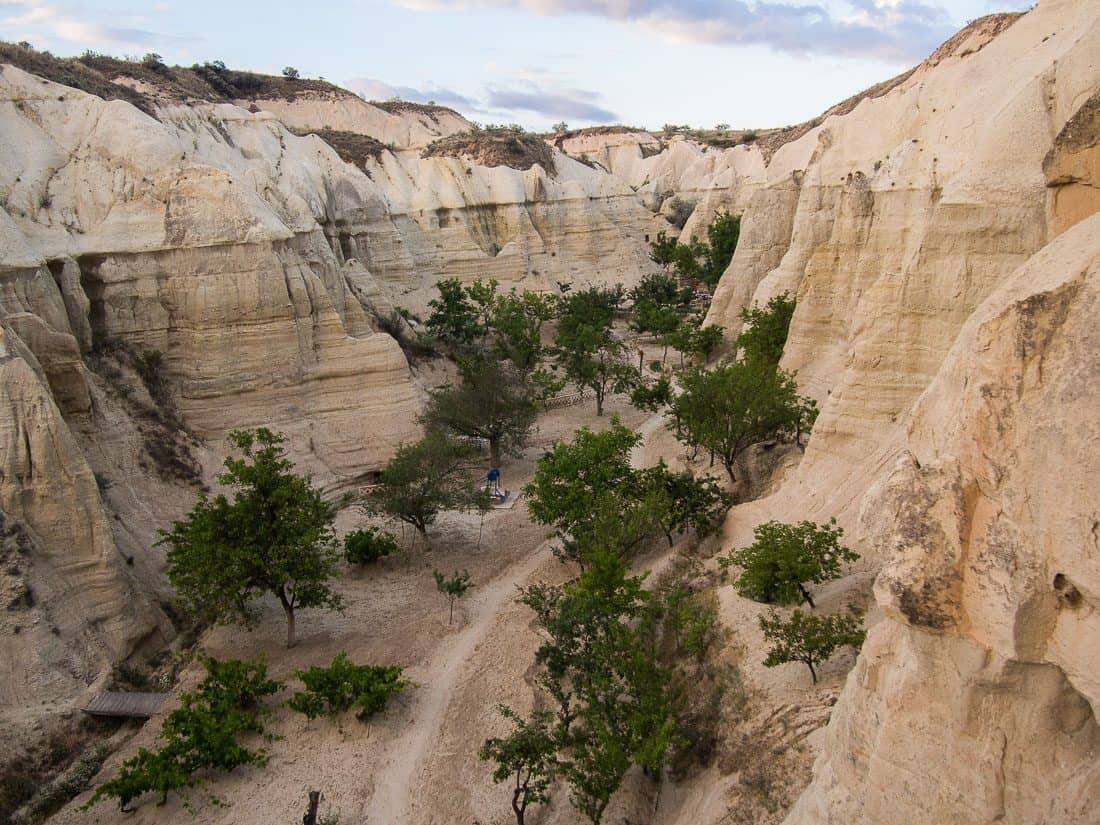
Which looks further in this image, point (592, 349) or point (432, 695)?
point (592, 349)

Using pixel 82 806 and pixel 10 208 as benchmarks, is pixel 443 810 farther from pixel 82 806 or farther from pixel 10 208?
pixel 10 208

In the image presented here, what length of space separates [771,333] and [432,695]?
1507 cm

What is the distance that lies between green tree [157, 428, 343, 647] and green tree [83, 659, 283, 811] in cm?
176

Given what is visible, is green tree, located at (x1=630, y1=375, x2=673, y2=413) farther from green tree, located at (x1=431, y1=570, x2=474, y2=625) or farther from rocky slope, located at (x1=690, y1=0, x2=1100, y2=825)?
rocky slope, located at (x1=690, y1=0, x2=1100, y2=825)

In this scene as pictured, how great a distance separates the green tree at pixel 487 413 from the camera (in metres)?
24.7

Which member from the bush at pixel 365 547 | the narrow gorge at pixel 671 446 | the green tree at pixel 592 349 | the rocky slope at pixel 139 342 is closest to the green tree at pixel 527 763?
the narrow gorge at pixel 671 446

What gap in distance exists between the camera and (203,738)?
40.9 feet

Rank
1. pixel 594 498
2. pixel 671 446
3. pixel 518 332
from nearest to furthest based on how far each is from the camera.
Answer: pixel 594 498 < pixel 671 446 < pixel 518 332

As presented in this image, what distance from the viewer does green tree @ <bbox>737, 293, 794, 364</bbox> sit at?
24109mm

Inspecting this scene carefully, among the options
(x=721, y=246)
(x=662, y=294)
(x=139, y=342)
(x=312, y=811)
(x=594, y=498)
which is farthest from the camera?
(x=662, y=294)

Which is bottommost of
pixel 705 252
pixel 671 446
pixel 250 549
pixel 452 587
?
pixel 452 587

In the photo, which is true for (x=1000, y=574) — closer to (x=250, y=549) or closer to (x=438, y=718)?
(x=438, y=718)

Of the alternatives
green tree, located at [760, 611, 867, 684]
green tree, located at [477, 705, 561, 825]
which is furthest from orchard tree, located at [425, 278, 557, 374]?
green tree, located at [760, 611, 867, 684]

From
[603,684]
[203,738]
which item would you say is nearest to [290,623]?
[203,738]
